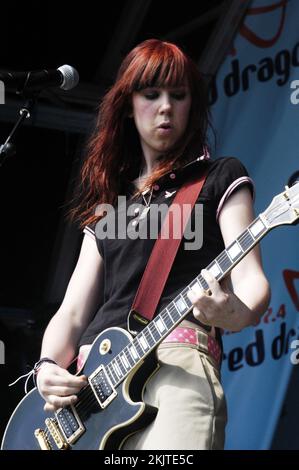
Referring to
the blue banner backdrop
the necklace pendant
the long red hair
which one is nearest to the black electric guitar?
the necklace pendant

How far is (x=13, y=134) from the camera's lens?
2.70 meters

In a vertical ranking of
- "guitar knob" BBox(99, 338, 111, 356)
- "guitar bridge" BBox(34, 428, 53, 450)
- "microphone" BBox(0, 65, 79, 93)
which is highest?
"microphone" BBox(0, 65, 79, 93)

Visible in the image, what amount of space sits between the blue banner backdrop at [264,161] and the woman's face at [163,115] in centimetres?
122

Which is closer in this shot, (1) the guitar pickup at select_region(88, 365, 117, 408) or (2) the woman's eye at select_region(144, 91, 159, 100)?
(1) the guitar pickup at select_region(88, 365, 117, 408)

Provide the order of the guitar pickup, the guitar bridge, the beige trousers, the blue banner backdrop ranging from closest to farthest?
the beige trousers → the guitar pickup → the guitar bridge → the blue banner backdrop

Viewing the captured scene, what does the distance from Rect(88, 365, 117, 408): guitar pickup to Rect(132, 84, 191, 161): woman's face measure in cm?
65

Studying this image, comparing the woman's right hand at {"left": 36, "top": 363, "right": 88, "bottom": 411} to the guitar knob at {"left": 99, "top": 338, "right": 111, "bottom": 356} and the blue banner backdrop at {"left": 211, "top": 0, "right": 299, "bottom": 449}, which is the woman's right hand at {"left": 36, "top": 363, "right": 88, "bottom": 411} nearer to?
the guitar knob at {"left": 99, "top": 338, "right": 111, "bottom": 356}

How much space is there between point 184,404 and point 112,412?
218 millimetres

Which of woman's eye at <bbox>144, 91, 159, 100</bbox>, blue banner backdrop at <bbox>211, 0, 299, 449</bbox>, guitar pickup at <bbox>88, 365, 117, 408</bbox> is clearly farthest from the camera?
blue banner backdrop at <bbox>211, 0, 299, 449</bbox>

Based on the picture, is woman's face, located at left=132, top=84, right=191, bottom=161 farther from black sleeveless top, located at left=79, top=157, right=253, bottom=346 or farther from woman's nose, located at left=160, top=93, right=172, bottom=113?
black sleeveless top, located at left=79, top=157, right=253, bottom=346

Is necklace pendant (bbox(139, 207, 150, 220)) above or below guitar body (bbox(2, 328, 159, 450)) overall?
above

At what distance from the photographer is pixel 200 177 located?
2561 mm

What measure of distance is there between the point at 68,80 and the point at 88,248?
48cm

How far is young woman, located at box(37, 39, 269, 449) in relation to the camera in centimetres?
228
